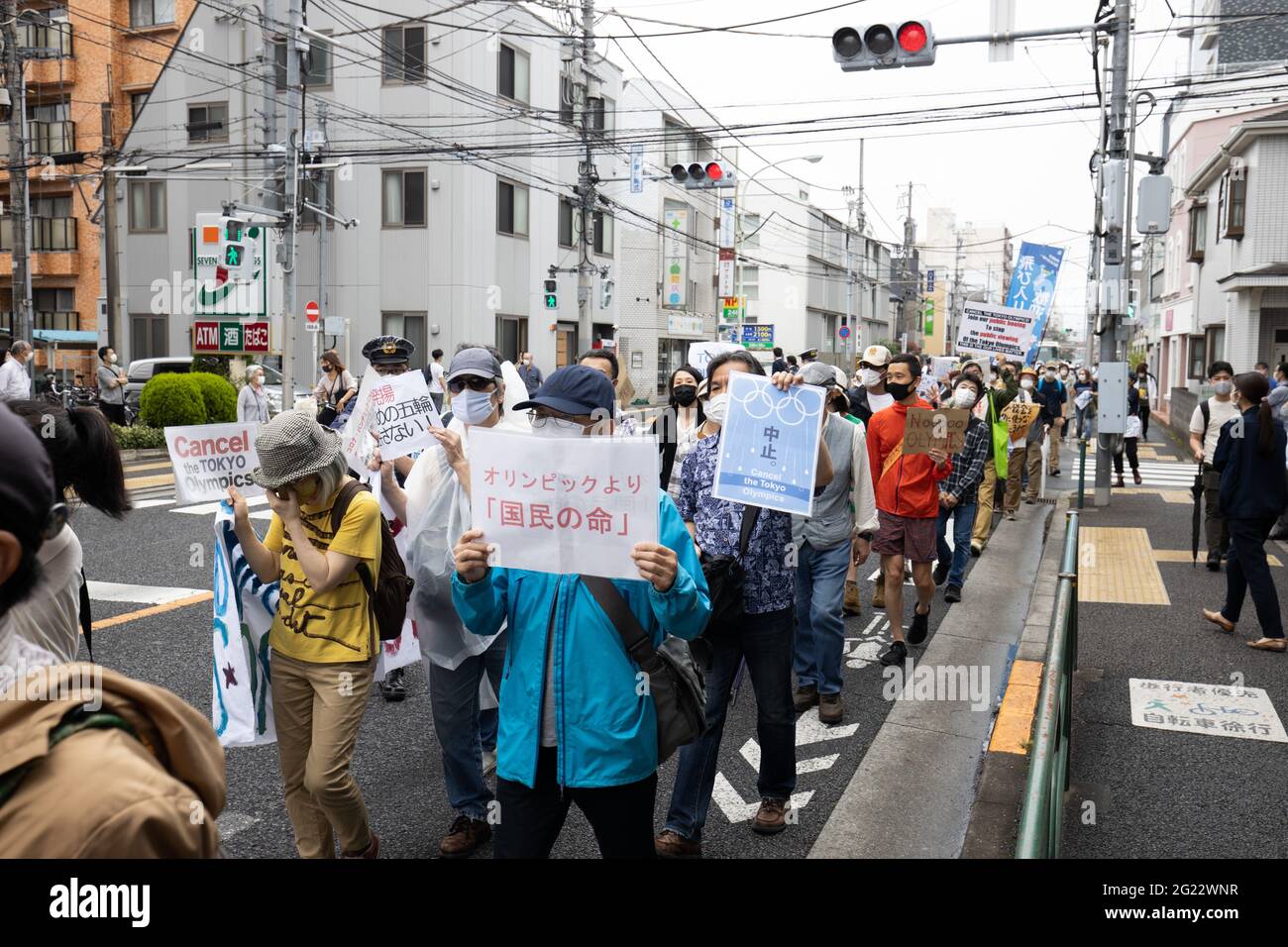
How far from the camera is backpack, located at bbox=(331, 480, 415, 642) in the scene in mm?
3930

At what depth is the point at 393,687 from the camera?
6.48 meters

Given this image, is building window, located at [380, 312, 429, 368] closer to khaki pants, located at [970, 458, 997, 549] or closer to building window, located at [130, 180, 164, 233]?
building window, located at [130, 180, 164, 233]

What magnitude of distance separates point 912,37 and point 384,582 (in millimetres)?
9385

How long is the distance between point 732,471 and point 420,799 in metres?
2.14

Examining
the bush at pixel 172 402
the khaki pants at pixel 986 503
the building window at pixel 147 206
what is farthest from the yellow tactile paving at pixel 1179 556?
the building window at pixel 147 206

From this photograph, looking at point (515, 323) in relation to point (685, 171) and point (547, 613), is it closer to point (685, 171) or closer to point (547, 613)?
point (685, 171)

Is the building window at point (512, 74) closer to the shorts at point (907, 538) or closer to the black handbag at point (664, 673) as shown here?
the shorts at point (907, 538)

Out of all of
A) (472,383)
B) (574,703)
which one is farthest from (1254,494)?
(574,703)

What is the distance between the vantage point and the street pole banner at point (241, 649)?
418 centimetres

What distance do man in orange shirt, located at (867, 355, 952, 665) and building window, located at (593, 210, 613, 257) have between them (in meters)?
32.5

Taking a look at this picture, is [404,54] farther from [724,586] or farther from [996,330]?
[724,586]
